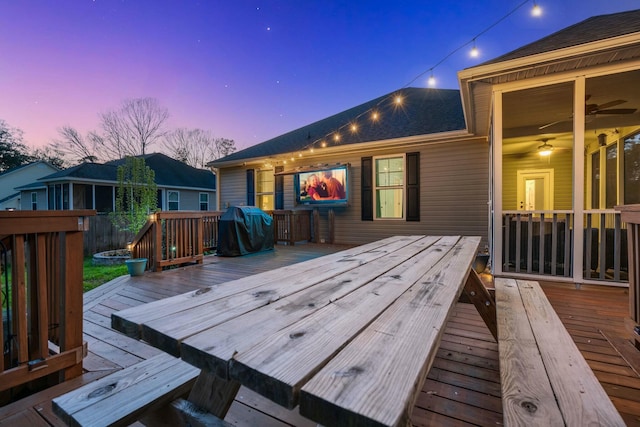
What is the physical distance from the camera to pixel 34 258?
1.61 meters

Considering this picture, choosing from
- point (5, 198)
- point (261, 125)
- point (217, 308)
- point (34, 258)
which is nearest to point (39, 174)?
point (5, 198)

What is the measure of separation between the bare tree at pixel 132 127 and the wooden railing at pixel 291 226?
54.0 feet

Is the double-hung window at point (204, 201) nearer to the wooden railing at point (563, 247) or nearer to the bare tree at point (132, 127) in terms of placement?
the bare tree at point (132, 127)

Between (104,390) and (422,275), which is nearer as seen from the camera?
(104,390)

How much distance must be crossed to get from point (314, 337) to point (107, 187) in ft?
52.1

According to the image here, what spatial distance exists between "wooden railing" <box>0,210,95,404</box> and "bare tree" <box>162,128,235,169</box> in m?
22.1

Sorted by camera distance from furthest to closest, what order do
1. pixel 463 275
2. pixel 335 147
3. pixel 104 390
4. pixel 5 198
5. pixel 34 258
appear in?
pixel 5 198 → pixel 335 147 → pixel 34 258 → pixel 463 275 → pixel 104 390

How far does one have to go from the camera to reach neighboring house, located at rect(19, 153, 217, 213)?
12.2 meters

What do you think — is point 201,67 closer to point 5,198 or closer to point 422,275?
point 422,275

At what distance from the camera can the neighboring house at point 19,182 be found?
621 inches

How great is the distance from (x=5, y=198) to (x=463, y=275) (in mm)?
25751

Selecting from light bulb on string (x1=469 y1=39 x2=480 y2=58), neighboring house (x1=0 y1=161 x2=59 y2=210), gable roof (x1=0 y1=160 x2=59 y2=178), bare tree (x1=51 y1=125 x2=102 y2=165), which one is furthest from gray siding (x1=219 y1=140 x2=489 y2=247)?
gable roof (x1=0 y1=160 x2=59 y2=178)

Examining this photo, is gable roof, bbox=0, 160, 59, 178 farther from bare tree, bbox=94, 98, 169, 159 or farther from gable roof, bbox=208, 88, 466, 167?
gable roof, bbox=208, 88, 466, 167

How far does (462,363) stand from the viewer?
1801 mm
